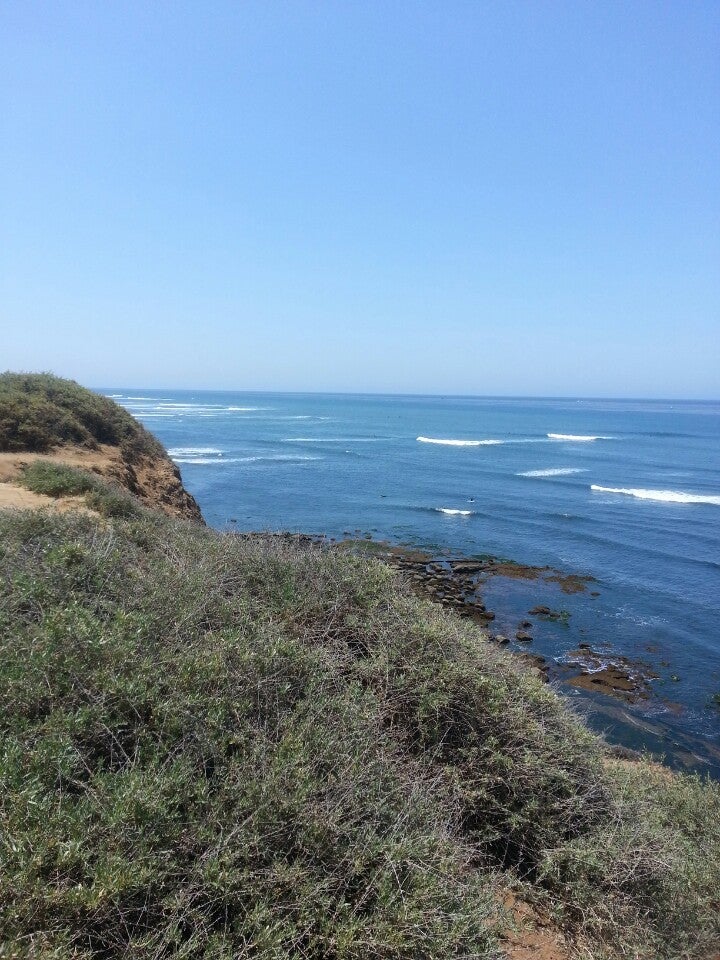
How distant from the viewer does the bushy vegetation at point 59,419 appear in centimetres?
1667

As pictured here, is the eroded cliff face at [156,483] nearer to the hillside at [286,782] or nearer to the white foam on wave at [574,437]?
the hillside at [286,782]

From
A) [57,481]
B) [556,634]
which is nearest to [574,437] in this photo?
Result: [556,634]

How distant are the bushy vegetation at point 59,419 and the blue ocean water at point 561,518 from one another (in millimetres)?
5732

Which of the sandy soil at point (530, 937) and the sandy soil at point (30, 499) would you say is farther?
the sandy soil at point (30, 499)

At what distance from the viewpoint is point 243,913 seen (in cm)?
306

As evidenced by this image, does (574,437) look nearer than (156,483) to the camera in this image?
No

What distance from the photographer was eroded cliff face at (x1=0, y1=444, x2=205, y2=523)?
13086mm

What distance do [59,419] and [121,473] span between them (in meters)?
2.92

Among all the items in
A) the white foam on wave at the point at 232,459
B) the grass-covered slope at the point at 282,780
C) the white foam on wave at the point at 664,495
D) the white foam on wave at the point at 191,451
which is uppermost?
the grass-covered slope at the point at 282,780

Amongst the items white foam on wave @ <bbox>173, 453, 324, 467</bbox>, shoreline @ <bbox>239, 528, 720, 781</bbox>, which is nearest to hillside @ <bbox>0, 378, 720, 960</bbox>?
shoreline @ <bbox>239, 528, 720, 781</bbox>

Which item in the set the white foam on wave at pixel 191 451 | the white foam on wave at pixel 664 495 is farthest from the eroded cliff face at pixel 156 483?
the white foam on wave at pixel 191 451

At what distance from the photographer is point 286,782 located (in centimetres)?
356

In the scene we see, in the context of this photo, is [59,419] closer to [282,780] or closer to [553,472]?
[282,780]

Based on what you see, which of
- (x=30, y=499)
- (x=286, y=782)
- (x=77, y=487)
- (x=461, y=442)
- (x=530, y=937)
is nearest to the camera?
(x=286, y=782)
